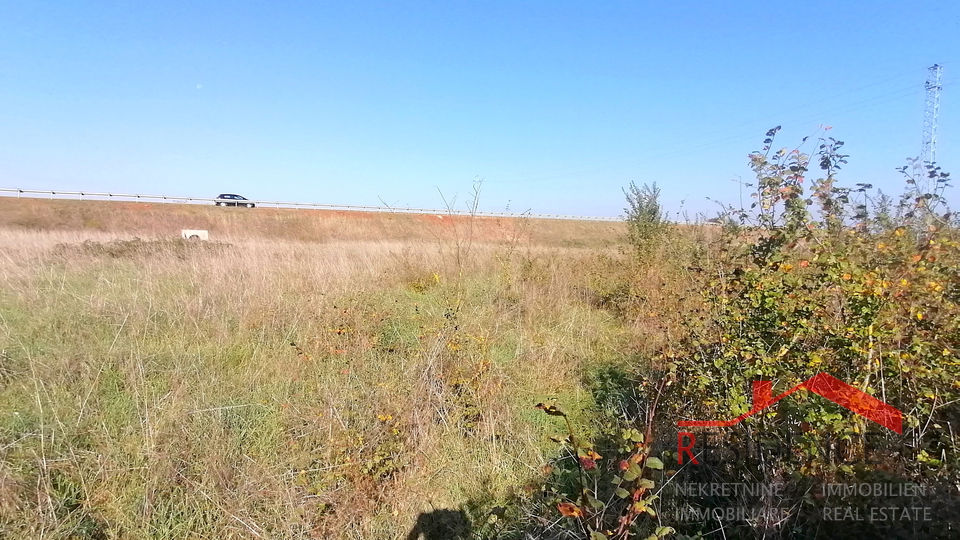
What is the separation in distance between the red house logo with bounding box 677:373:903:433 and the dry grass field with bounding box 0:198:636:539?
1336 mm

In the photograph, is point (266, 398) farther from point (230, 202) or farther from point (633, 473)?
point (230, 202)

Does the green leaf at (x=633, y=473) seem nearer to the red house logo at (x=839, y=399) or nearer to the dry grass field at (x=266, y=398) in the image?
the red house logo at (x=839, y=399)

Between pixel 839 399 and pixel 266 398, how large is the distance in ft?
11.5

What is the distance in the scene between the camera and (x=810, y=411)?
1961mm

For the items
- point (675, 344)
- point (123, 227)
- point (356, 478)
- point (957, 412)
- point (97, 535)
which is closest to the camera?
point (957, 412)

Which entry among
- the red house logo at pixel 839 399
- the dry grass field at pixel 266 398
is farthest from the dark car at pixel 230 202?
the red house logo at pixel 839 399

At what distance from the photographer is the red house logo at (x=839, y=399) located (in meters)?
1.99

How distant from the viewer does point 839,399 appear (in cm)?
203

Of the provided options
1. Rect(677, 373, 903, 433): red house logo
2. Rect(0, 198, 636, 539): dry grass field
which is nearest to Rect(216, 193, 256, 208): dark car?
Rect(0, 198, 636, 539): dry grass field

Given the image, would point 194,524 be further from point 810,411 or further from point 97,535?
point 810,411

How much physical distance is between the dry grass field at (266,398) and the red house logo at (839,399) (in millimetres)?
1336

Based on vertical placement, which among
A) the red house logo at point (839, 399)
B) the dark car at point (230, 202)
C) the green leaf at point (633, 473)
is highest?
the dark car at point (230, 202)

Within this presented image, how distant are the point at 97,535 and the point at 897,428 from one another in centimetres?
374

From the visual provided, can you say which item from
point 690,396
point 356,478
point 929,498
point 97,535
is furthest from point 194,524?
point 929,498
